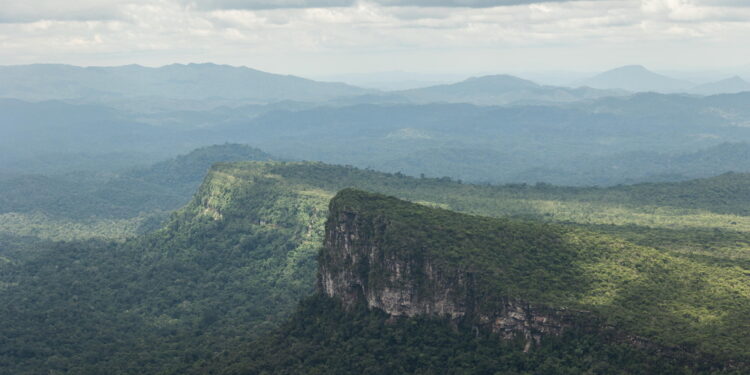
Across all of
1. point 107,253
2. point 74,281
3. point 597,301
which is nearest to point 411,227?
point 597,301

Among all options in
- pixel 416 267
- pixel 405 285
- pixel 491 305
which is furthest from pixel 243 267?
pixel 491 305

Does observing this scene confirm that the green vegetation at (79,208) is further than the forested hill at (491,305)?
Yes

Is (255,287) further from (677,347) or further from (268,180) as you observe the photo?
(677,347)

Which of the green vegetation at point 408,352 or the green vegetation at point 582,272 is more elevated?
the green vegetation at point 582,272

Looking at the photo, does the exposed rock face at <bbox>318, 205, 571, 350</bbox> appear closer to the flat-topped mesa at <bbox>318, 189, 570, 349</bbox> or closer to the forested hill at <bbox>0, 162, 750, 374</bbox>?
the flat-topped mesa at <bbox>318, 189, 570, 349</bbox>

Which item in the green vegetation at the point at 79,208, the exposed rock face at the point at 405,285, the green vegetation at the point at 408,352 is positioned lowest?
the green vegetation at the point at 79,208

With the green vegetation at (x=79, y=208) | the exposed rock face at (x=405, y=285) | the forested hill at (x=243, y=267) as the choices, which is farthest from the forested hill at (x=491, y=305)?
the green vegetation at (x=79, y=208)

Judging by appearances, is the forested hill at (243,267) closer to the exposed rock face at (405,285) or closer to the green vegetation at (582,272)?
the green vegetation at (582,272)

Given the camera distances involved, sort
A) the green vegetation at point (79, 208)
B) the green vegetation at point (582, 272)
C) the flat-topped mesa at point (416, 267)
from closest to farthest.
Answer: the green vegetation at point (582, 272), the flat-topped mesa at point (416, 267), the green vegetation at point (79, 208)
